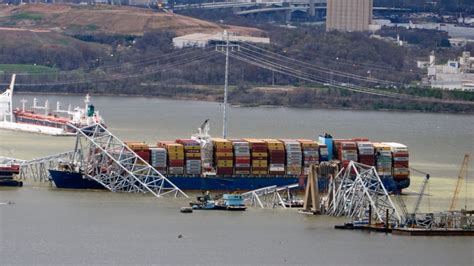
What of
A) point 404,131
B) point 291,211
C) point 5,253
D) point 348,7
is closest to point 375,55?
point 348,7

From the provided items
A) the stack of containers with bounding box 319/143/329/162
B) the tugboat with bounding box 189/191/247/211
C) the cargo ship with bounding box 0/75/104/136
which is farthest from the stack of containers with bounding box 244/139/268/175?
the cargo ship with bounding box 0/75/104/136

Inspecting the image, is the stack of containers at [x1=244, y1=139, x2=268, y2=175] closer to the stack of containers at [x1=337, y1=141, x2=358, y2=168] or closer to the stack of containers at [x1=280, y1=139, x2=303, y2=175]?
the stack of containers at [x1=280, y1=139, x2=303, y2=175]

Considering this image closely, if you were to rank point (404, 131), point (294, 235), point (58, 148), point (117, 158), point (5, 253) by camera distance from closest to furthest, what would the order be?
point (5, 253)
point (294, 235)
point (117, 158)
point (58, 148)
point (404, 131)

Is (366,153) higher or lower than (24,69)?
higher

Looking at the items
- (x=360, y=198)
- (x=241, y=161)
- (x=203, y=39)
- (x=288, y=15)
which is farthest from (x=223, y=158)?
(x=288, y=15)

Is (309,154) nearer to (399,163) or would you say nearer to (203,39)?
(399,163)

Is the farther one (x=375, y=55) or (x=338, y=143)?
(x=375, y=55)

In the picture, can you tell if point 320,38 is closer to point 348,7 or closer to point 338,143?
point 348,7
